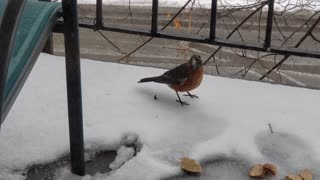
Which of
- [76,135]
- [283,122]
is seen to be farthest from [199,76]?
[76,135]

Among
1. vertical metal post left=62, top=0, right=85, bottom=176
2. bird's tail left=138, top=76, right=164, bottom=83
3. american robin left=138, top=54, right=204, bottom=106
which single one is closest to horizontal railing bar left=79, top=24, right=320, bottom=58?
american robin left=138, top=54, right=204, bottom=106

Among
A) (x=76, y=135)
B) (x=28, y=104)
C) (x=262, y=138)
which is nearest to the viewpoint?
(x=76, y=135)

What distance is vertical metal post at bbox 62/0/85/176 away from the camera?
198 centimetres

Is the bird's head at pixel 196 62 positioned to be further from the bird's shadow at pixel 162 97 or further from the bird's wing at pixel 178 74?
the bird's shadow at pixel 162 97

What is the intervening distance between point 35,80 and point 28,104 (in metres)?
0.31

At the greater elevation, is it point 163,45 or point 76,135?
point 76,135

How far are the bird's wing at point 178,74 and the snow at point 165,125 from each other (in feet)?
0.26

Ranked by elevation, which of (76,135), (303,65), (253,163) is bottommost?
(303,65)

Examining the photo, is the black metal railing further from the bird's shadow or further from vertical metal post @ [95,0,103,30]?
the bird's shadow

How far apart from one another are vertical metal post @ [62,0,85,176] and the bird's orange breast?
3.13 feet

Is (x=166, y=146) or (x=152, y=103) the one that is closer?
(x=166, y=146)

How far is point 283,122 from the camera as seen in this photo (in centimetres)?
262

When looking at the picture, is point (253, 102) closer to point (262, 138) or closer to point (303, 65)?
point (262, 138)

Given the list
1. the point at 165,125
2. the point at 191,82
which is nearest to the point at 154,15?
the point at 191,82
